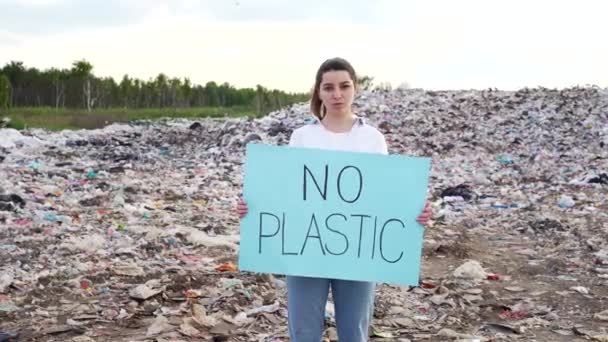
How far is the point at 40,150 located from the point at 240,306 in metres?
8.96

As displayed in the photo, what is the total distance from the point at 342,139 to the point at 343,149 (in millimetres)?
36

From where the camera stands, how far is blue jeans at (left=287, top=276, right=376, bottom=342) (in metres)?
2.22

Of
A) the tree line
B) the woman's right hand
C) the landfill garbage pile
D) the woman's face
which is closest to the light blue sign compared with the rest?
the woman's right hand

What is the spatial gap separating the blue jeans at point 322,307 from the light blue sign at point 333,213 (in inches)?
2.0

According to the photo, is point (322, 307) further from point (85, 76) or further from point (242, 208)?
point (85, 76)

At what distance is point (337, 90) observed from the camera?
7.30 ft

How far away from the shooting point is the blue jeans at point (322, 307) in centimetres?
222

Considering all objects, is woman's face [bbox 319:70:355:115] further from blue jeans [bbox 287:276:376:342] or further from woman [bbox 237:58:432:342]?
blue jeans [bbox 287:276:376:342]

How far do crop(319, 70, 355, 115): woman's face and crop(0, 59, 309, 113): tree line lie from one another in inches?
1155

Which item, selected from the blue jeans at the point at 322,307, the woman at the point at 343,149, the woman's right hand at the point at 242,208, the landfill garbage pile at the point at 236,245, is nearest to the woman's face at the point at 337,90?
the woman at the point at 343,149

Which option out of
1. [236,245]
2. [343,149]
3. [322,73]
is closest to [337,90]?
[322,73]

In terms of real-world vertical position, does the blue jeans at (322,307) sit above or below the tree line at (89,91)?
below

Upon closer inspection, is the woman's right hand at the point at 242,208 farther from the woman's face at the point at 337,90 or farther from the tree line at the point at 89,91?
the tree line at the point at 89,91

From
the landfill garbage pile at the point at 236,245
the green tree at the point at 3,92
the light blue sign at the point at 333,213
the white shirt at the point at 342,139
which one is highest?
the green tree at the point at 3,92
